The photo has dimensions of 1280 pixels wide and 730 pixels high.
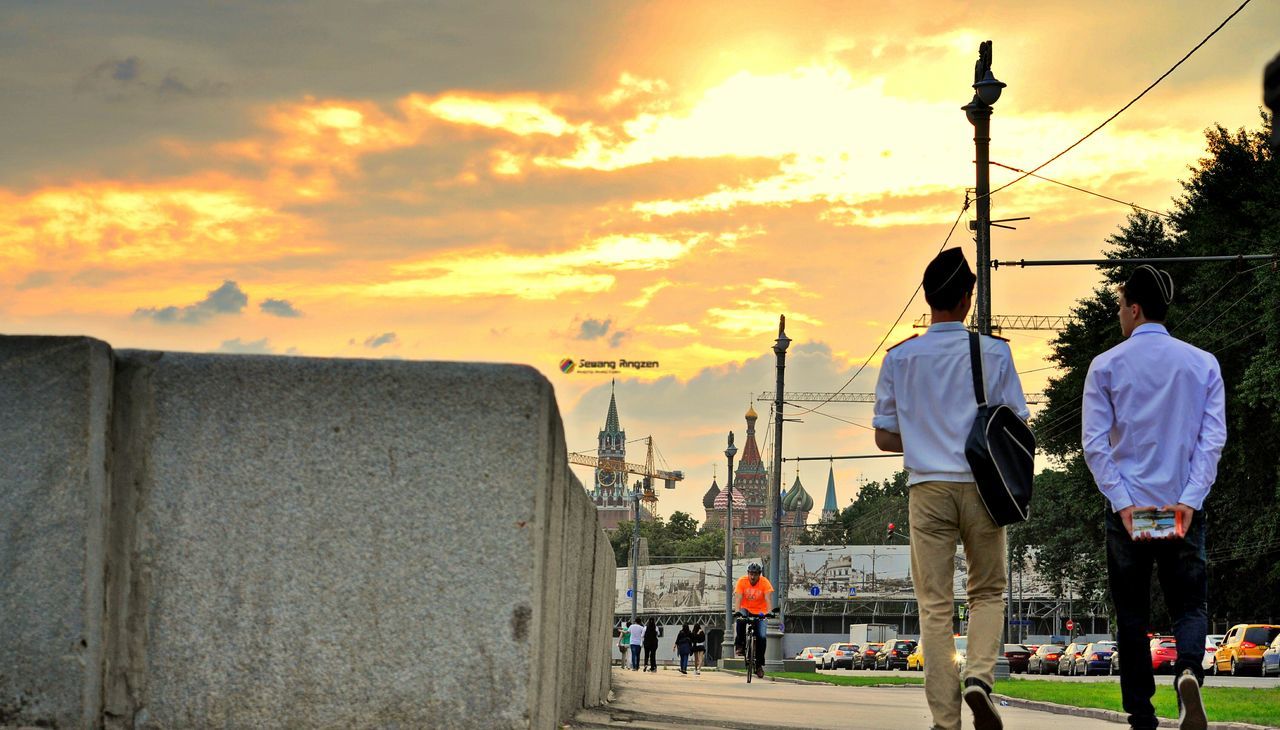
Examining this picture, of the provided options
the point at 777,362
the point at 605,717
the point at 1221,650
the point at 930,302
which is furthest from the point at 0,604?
the point at 1221,650

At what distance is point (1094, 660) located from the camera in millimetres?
50844

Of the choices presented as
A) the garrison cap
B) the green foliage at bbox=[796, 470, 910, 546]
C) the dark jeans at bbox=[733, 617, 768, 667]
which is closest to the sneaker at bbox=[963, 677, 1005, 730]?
the garrison cap

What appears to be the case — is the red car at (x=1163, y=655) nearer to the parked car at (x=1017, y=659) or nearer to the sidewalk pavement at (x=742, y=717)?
the parked car at (x=1017, y=659)

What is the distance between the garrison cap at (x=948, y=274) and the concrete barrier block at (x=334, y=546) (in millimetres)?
2752

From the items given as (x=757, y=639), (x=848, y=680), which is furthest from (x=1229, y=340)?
(x=757, y=639)

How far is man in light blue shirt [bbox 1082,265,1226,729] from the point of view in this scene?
20.3ft

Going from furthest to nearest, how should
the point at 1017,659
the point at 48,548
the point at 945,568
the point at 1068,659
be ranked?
the point at 1017,659
the point at 1068,659
the point at 945,568
the point at 48,548

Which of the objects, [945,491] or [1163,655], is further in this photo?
[1163,655]

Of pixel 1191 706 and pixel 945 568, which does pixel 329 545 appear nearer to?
pixel 945 568

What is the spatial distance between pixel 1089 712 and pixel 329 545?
32.2 ft

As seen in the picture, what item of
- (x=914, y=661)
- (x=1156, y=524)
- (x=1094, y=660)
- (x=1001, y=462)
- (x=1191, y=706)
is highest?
(x=1001, y=462)

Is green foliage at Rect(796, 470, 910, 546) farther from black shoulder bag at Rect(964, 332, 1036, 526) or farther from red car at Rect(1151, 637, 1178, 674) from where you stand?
black shoulder bag at Rect(964, 332, 1036, 526)

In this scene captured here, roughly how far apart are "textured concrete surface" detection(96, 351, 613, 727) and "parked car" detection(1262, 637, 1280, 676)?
132ft

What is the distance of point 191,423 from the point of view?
4039 millimetres
